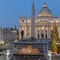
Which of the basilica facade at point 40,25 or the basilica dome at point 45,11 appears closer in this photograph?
the basilica facade at point 40,25

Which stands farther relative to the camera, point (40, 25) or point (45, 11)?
point (45, 11)

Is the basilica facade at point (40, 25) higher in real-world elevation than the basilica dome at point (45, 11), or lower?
lower

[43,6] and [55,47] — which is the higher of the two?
[43,6]

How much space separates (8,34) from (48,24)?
17974mm

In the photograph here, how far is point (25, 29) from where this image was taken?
74.7m

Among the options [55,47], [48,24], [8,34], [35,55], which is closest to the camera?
[35,55]

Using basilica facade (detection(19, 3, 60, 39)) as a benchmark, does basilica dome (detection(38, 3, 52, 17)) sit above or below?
above

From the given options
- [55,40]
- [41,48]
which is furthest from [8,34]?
[41,48]

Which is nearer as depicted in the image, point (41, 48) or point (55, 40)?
point (41, 48)

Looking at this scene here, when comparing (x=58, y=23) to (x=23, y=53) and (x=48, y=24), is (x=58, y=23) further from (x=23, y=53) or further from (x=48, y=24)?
(x=23, y=53)

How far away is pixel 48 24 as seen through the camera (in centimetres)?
7244

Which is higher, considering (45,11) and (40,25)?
(45,11)

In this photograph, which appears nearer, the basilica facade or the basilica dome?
the basilica facade

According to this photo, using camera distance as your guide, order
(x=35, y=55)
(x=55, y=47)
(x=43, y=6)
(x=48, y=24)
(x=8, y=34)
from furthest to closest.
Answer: (x=8, y=34)
(x=43, y=6)
(x=48, y=24)
(x=55, y=47)
(x=35, y=55)
